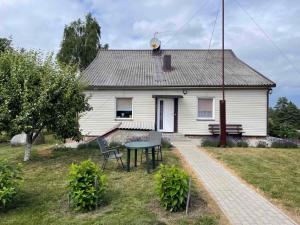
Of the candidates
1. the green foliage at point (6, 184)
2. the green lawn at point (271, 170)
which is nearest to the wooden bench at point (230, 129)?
the green lawn at point (271, 170)

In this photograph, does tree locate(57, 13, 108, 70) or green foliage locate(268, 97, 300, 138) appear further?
tree locate(57, 13, 108, 70)

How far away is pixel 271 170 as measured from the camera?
9.64 meters

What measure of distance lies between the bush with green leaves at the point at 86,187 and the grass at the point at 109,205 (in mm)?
167

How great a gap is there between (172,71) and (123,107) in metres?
3.98

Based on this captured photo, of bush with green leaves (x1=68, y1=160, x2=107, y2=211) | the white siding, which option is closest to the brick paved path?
bush with green leaves (x1=68, y1=160, x2=107, y2=211)

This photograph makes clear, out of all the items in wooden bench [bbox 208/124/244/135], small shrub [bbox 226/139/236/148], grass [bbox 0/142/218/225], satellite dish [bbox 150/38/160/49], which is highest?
satellite dish [bbox 150/38/160/49]

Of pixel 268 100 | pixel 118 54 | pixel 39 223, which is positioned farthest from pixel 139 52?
pixel 39 223

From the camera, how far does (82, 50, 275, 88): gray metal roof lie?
18797 millimetres

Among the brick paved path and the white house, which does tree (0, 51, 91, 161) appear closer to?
the brick paved path

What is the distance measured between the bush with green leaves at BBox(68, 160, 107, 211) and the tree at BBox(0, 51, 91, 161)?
4.82 m

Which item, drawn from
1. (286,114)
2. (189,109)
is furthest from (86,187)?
(286,114)

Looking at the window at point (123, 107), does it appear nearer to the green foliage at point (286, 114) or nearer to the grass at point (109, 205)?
the grass at point (109, 205)

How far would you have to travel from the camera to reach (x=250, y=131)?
18766mm

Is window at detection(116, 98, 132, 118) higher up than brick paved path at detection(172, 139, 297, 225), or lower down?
higher up
